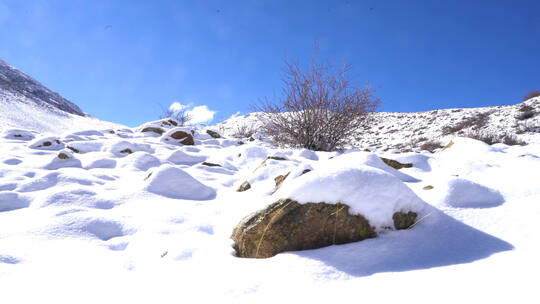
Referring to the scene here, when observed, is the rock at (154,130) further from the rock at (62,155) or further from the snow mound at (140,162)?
the rock at (62,155)

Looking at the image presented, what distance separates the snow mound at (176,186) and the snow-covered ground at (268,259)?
0.01 metres

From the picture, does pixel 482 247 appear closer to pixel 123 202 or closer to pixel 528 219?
pixel 528 219

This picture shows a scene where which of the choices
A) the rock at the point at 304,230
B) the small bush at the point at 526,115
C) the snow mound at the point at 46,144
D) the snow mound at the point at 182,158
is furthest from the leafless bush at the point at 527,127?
the snow mound at the point at 46,144

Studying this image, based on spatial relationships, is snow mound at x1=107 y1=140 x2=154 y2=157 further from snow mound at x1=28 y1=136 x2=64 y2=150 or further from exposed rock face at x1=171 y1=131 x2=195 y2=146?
exposed rock face at x1=171 y1=131 x2=195 y2=146

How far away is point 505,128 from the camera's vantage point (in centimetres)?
840

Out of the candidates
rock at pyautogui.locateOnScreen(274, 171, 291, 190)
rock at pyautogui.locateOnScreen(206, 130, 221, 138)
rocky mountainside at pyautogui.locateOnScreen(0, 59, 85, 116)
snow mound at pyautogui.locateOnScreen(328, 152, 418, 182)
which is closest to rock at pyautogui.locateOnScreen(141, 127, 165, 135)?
→ rock at pyautogui.locateOnScreen(206, 130, 221, 138)

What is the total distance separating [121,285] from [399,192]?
139cm

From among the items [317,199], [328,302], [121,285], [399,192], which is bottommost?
[121,285]

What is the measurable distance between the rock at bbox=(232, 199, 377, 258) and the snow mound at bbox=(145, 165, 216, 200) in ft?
3.67

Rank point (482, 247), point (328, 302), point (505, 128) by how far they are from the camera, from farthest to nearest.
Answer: point (505, 128) → point (482, 247) → point (328, 302)

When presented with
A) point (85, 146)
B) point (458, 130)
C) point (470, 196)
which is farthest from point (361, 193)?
point (458, 130)

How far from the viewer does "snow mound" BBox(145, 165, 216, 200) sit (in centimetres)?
225

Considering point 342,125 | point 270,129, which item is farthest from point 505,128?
point 270,129

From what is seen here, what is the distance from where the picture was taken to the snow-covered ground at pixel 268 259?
92 cm
